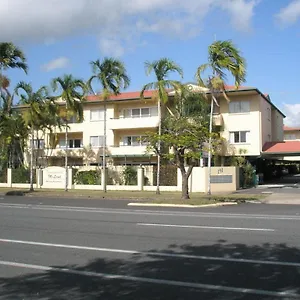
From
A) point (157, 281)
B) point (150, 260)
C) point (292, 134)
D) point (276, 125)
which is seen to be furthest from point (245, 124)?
point (292, 134)

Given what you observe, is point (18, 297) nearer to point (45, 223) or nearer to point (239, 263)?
point (239, 263)

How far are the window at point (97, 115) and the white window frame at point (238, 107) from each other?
1353 centimetres

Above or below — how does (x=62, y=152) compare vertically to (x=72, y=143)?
below

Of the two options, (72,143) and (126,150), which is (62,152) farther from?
(126,150)

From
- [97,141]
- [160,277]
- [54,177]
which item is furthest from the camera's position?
[97,141]

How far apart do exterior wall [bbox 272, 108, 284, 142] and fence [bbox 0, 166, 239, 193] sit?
60.7 ft

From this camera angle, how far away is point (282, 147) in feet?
136

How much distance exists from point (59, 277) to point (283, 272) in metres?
3.55

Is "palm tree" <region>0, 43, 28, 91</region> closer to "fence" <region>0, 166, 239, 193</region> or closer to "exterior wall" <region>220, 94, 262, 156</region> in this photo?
"fence" <region>0, 166, 239, 193</region>

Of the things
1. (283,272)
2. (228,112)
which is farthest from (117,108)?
(283,272)

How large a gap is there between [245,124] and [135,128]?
35.8 feet

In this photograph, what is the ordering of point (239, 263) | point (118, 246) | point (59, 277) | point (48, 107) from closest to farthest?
point (59, 277)
point (239, 263)
point (118, 246)
point (48, 107)

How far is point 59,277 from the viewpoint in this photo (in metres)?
7.10

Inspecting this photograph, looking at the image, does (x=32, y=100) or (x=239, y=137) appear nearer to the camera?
(x=32, y=100)
